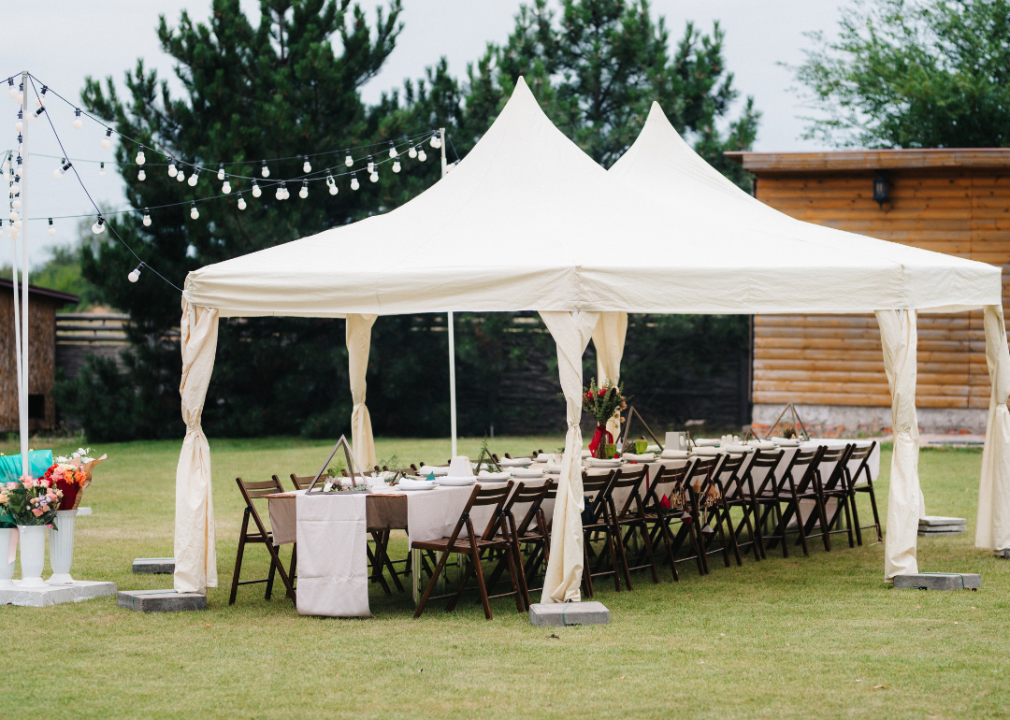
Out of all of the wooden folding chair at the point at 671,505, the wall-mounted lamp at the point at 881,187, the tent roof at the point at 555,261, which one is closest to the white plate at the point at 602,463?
the wooden folding chair at the point at 671,505

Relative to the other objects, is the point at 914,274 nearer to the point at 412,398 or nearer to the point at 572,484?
the point at 572,484

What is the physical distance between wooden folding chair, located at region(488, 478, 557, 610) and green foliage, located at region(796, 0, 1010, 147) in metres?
18.6

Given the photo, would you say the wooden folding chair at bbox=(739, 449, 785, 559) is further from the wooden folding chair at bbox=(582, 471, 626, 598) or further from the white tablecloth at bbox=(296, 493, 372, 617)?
the white tablecloth at bbox=(296, 493, 372, 617)

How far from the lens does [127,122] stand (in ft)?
64.4

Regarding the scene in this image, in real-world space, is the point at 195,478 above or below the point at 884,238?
below

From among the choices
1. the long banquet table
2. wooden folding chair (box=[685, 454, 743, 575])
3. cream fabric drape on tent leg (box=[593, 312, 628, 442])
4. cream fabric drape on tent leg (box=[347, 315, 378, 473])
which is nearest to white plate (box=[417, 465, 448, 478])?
the long banquet table

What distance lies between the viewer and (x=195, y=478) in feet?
24.1

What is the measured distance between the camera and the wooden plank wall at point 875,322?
1681 cm

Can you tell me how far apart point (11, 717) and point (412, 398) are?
17.7 metres

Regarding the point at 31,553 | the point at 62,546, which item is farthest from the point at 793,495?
the point at 31,553

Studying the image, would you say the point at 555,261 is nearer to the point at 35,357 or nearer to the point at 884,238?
the point at 884,238

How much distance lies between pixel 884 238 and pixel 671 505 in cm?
1041

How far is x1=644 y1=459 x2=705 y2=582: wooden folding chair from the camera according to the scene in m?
7.82

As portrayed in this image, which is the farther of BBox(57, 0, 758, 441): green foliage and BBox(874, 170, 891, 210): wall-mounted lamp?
BBox(57, 0, 758, 441): green foliage
